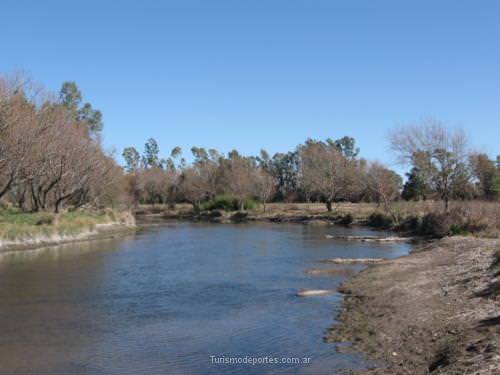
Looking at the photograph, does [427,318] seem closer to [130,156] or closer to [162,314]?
[162,314]

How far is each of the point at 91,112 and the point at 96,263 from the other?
72.5 metres

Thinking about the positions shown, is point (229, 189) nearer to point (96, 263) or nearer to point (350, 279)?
point (96, 263)

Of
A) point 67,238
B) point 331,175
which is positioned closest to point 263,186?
point 331,175

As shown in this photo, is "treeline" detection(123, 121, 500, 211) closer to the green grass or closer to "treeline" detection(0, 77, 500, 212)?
"treeline" detection(0, 77, 500, 212)

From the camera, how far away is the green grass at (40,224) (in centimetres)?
3956

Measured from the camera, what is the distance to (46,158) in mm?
46406

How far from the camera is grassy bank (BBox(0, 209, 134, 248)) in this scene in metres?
39.1

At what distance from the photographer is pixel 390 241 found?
138 ft

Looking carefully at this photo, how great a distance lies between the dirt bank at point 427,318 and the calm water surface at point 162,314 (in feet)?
2.54

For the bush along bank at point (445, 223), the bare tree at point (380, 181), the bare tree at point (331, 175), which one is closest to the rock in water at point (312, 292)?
the bush along bank at point (445, 223)

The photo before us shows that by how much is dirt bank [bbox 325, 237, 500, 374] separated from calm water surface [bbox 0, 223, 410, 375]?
775 mm

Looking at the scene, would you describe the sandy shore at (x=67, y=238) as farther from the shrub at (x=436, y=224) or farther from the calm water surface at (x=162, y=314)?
the shrub at (x=436, y=224)

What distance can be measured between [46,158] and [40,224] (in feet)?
19.1

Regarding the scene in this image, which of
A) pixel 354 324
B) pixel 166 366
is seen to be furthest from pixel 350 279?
pixel 166 366
